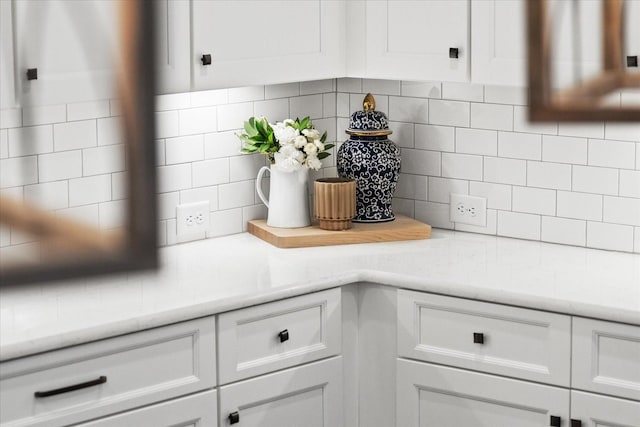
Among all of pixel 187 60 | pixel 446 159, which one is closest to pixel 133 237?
pixel 187 60

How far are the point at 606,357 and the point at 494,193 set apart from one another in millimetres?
870

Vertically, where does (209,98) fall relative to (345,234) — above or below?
above

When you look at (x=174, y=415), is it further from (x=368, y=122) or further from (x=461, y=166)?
(x=461, y=166)

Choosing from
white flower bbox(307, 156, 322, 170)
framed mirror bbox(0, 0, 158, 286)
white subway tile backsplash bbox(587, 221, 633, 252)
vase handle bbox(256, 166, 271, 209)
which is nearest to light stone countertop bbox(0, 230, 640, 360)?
white subway tile backsplash bbox(587, 221, 633, 252)

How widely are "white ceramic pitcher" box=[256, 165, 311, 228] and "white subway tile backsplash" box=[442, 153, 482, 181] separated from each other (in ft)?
1.54

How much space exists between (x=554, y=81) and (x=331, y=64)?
9.24 ft

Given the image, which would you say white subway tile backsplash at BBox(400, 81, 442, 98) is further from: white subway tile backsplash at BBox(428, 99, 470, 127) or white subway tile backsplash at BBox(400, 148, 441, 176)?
white subway tile backsplash at BBox(400, 148, 441, 176)

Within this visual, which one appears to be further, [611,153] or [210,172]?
[210,172]

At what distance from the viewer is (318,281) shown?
2.64 m

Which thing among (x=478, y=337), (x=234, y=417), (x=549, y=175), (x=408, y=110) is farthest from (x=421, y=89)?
(x=234, y=417)

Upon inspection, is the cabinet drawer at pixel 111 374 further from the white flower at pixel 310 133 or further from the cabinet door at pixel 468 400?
the white flower at pixel 310 133

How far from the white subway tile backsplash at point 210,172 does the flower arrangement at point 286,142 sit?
0.09 metres

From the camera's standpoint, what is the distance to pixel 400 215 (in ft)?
10.9

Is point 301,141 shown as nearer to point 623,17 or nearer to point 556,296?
point 556,296
